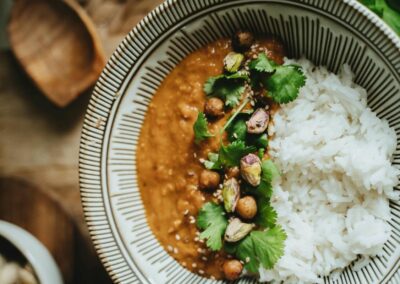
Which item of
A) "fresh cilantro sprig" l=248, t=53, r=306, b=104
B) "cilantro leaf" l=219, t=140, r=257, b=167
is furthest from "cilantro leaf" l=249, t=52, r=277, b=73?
"cilantro leaf" l=219, t=140, r=257, b=167

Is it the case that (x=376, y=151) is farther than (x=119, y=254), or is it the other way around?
(x=119, y=254)

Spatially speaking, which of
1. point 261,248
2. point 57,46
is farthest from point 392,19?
point 57,46

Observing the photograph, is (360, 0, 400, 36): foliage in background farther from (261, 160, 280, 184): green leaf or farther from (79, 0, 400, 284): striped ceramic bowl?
(261, 160, 280, 184): green leaf

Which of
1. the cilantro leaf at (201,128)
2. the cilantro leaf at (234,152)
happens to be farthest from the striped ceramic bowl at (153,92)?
the cilantro leaf at (234,152)

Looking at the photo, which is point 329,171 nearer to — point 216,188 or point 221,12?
point 216,188

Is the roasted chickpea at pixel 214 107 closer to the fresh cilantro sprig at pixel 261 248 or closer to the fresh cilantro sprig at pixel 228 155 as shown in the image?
the fresh cilantro sprig at pixel 228 155

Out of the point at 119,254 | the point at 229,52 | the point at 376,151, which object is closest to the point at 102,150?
the point at 119,254
